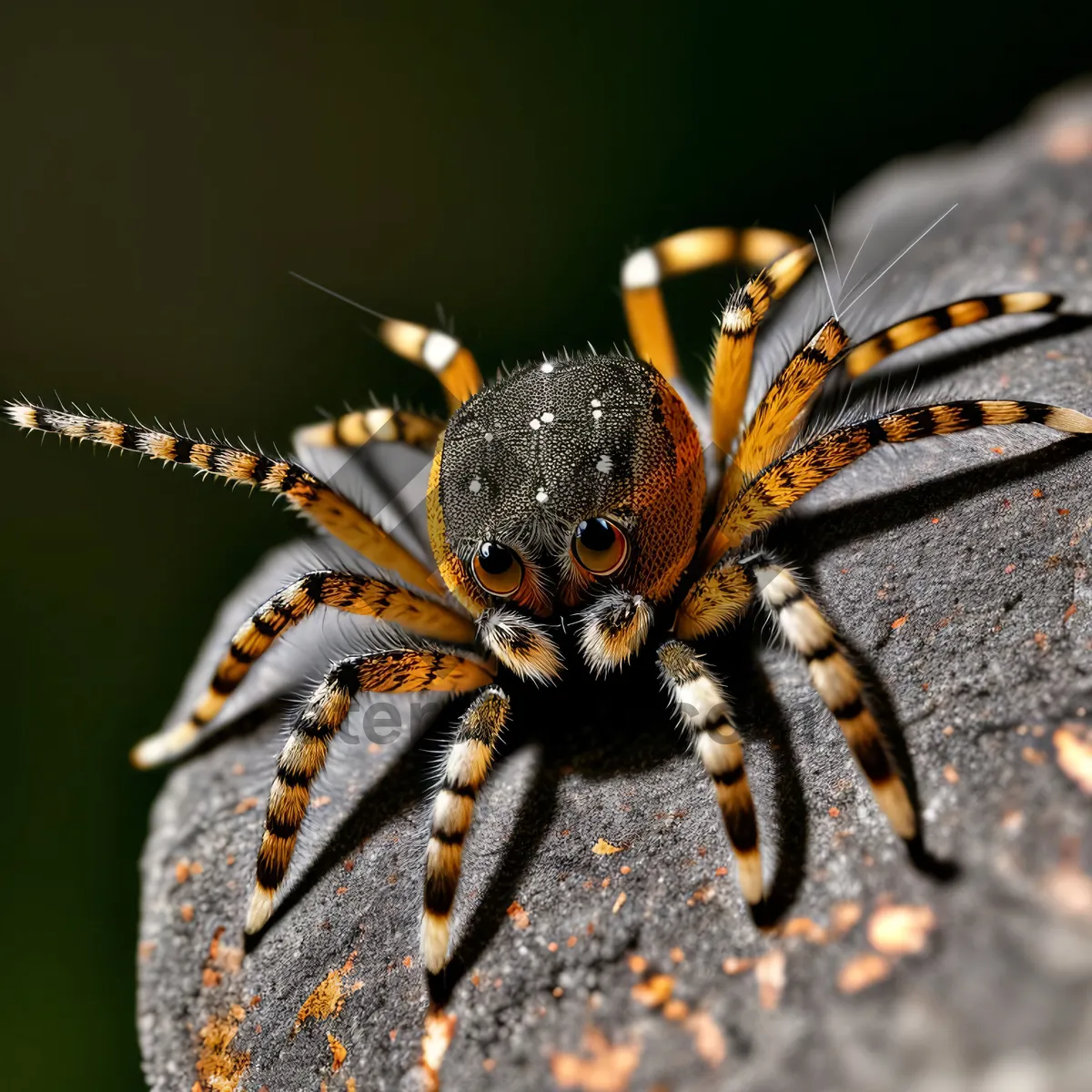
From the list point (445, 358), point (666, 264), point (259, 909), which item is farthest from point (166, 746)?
point (666, 264)

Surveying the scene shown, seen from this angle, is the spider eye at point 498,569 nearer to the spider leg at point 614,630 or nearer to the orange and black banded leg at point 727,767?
the spider leg at point 614,630

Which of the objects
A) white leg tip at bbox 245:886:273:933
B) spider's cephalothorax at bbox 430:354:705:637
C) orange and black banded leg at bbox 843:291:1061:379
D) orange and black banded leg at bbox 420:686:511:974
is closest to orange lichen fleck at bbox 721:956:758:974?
orange and black banded leg at bbox 420:686:511:974

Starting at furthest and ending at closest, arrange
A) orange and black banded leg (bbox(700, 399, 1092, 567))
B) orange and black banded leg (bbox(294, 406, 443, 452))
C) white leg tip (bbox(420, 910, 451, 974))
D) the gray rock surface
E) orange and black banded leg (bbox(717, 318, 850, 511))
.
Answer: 1. orange and black banded leg (bbox(294, 406, 443, 452))
2. orange and black banded leg (bbox(717, 318, 850, 511))
3. orange and black banded leg (bbox(700, 399, 1092, 567))
4. white leg tip (bbox(420, 910, 451, 974))
5. the gray rock surface

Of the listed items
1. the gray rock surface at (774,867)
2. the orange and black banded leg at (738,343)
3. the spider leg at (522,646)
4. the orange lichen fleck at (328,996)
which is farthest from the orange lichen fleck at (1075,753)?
the orange lichen fleck at (328,996)

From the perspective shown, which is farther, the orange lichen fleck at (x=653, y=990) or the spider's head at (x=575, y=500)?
the spider's head at (x=575, y=500)

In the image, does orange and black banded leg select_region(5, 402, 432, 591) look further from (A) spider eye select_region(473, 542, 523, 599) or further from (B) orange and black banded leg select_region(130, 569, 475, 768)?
(A) spider eye select_region(473, 542, 523, 599)

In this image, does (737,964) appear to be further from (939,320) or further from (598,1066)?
(939,320)
